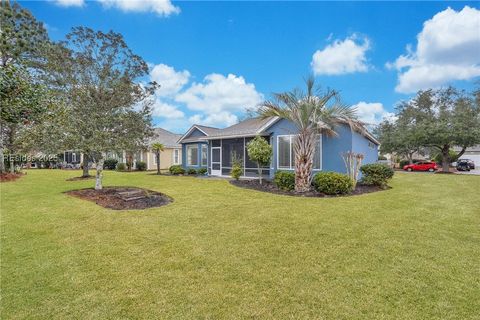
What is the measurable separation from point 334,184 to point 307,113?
10.3 feet

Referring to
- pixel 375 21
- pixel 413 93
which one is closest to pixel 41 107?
pixel 375 21

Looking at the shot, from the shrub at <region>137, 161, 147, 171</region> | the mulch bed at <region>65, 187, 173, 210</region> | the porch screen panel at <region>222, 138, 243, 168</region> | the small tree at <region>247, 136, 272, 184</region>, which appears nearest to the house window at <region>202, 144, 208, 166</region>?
the porch screen panel at <region>222, 138, 243, 168</region>

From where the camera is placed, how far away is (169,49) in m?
15.5

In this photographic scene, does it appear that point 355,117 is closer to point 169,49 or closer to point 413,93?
point 169,49

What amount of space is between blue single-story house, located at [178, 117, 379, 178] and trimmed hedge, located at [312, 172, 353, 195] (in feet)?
8.06

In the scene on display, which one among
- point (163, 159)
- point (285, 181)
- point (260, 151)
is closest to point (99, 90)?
point (260, 151)

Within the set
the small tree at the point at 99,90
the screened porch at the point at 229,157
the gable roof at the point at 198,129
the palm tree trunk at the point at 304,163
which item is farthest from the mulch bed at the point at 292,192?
the gable roof at the point at 198,129

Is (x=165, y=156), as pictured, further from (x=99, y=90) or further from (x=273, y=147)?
(x=99, y=90)

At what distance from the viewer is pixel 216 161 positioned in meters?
18.5

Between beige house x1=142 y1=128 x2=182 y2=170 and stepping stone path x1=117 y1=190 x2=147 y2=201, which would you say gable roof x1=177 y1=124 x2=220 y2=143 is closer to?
beige house x1=142 y1=128 x2=182 y2=170

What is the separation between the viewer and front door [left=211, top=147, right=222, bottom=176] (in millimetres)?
18109

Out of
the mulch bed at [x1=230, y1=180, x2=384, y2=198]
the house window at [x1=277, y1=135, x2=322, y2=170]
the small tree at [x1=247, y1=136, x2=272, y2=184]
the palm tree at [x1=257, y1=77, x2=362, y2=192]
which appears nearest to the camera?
the mulch bed at [x1=230, y1=180, x2=384, y2=198]

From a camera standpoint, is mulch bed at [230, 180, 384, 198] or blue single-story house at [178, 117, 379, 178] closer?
mulch bed at [230, 180, 384, 198]

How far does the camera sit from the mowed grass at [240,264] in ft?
9.28
